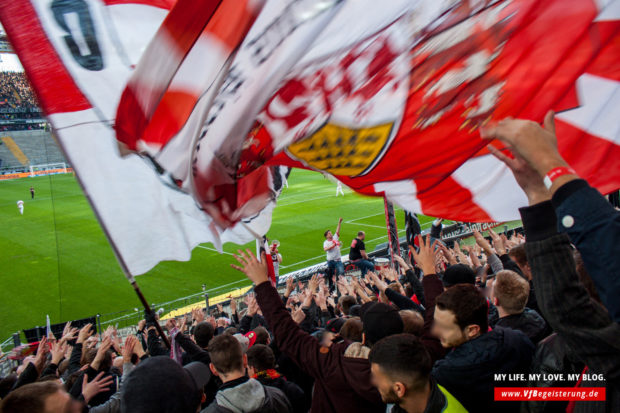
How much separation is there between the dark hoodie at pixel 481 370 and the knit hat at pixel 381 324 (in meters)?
0.37

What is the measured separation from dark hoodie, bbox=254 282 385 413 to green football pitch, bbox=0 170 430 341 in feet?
20.7

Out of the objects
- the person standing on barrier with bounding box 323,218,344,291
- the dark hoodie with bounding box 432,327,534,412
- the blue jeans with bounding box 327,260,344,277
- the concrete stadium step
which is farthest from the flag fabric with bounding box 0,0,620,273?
the concrete stadium step

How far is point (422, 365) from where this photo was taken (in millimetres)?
1989

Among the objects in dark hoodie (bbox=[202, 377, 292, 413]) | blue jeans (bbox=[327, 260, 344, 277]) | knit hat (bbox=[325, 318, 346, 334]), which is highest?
blue jeans (bbox=[327, 260, 344, 277])

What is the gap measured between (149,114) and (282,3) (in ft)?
3.03

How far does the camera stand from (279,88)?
2.50 m

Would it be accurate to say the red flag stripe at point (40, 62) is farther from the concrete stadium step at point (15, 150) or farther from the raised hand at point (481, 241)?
the concrete stadium step at point (15, 150)

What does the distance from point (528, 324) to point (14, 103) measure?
2492 inches

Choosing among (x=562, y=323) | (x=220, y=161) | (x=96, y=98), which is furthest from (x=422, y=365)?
(x=96, y=98)

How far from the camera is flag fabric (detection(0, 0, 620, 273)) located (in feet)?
7.47

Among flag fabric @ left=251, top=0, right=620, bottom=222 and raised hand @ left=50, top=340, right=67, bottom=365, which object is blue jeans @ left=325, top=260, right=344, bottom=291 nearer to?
raised hand @ left=50, top=340, right=67, bottom=365

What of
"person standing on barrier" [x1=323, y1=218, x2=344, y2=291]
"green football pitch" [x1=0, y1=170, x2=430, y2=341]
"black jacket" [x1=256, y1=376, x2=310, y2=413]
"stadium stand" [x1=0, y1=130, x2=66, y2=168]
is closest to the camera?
"black jacket" [x1=256, y1=376, x2=310, y2=413]

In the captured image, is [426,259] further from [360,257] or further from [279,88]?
[360,257]

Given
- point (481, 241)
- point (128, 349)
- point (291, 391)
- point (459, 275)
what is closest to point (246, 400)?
point (291, 391)
